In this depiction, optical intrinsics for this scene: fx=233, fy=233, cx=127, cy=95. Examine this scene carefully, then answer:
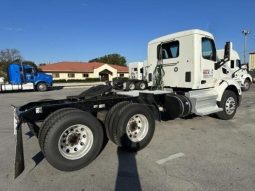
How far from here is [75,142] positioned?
4312mm

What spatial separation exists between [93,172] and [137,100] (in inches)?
91.7

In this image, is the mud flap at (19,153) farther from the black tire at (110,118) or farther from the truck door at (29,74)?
the truck door at (29,74)

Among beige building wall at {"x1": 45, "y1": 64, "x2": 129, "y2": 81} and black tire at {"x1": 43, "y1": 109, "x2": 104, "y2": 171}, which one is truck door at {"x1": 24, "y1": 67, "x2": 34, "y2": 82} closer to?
black tire at {"x1": 43, "y1": 109, "x2": 104, "y2": 171}

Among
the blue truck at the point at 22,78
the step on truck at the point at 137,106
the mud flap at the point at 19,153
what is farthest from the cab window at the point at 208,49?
the blue truck at the point at 22,78

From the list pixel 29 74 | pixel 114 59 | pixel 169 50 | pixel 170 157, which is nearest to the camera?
pixel 170 157

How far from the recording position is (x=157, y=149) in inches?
199

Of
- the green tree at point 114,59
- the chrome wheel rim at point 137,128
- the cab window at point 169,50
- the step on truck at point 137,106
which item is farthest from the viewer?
the green tree at point 114,59

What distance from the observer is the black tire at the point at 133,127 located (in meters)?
4.74

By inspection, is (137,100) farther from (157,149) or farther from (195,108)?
(195,108)

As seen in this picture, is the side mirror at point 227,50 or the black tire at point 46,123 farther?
the side mirror at point 227,50

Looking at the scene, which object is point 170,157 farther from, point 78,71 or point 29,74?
point 78,71

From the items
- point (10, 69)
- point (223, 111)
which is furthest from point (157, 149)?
point (10, 69)

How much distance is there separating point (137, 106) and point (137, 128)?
523mm

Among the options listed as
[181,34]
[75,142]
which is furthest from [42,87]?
[75,142]
